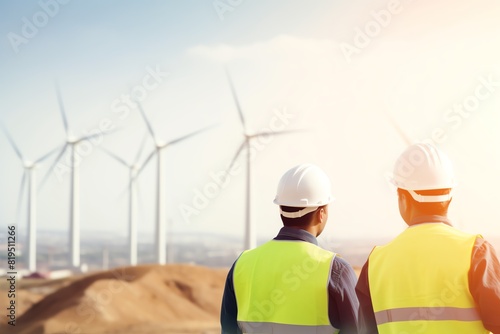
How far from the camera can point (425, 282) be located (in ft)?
16.5

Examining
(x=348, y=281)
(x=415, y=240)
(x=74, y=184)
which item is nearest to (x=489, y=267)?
(x=415, y=240)

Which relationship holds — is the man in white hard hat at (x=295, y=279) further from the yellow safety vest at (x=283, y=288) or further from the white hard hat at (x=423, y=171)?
the white hard hat at (x=423, y=171)

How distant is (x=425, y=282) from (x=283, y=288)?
1045 mm

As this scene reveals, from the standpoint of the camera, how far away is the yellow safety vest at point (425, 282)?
4.83m

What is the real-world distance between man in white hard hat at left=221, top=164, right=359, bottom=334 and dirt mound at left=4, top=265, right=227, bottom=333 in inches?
809

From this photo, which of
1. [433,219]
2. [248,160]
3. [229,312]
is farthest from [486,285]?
[248,160]

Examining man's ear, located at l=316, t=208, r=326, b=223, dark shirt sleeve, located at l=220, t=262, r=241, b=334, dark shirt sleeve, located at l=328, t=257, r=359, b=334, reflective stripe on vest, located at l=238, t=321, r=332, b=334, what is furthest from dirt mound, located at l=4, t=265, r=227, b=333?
dark shirt sleeve, located at l=328, t=257, r=359, b=334

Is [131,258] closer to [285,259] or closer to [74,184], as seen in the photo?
[74,184]

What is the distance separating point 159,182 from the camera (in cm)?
3144

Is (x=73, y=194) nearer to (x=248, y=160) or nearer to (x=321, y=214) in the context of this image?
(x=248, y=160)

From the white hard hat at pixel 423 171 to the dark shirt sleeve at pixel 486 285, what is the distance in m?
0.60

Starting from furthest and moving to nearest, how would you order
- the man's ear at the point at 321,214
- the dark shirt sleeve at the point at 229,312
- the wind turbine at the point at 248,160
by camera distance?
1. the wind turbine at the point at 248,160
2. the dark shirt sleeve at the point at 229,312
3. the man's ear at the point at 321,214

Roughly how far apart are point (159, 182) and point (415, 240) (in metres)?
26.7

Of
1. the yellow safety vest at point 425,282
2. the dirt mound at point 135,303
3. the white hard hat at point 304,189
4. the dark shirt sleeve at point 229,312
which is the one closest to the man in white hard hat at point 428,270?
the yellow safety vest at point 425,282
